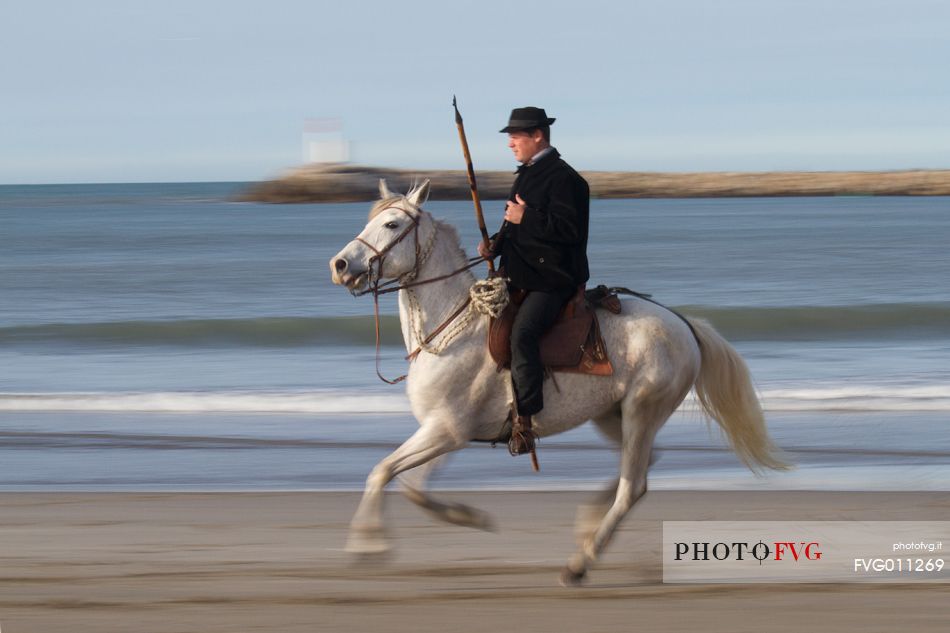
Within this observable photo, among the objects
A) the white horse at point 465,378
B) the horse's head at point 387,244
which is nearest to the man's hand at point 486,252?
the white horse at point 465,378

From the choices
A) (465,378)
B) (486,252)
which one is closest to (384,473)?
(465,378)

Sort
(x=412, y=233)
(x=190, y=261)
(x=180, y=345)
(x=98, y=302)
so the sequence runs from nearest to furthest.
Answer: (x=412, y=233)
(x=180, y=345)
(x=98, y=302)
(x=190, y=261)

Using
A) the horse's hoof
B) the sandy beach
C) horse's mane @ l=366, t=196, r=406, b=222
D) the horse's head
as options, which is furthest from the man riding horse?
the sandy beach

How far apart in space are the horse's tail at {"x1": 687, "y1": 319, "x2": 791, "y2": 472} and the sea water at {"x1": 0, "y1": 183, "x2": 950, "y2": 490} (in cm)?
48

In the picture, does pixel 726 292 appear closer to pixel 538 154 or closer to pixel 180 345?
pixel 180 345

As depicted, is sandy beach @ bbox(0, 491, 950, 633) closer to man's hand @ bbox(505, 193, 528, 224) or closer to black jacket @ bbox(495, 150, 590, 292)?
black jacket @ bbox(495, 150, 590, 292)

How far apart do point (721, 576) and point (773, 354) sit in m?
11.2

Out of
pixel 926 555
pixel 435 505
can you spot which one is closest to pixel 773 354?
pixel 926 555

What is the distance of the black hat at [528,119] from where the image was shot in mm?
5438

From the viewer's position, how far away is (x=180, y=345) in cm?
1861

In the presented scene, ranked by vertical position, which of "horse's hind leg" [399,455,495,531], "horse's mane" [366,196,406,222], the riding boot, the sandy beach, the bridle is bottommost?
the sandy beach

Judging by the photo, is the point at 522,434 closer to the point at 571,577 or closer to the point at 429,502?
the point at 429,502

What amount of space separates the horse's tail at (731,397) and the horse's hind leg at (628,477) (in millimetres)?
375

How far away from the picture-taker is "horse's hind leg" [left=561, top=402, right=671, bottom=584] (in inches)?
217
